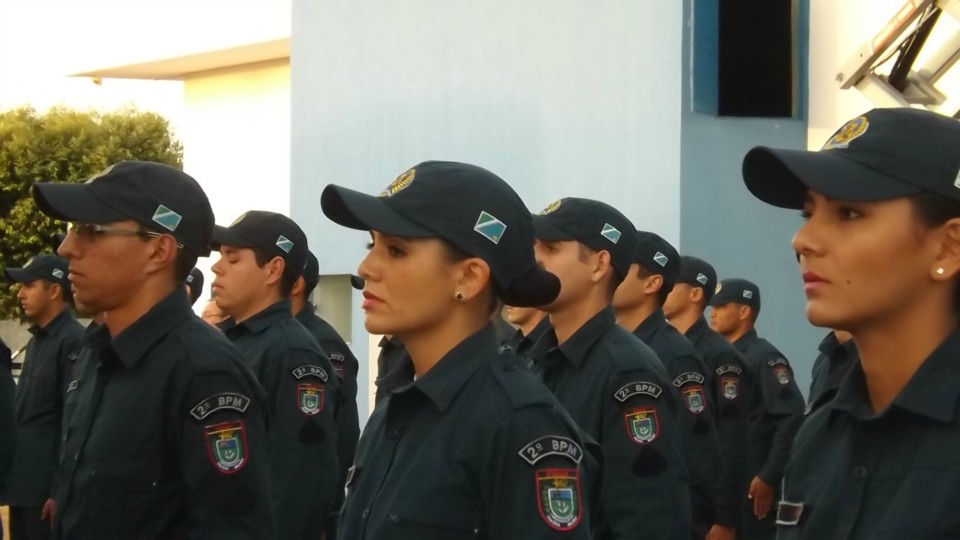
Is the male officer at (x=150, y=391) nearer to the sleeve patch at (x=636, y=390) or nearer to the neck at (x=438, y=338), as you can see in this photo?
the neck at (x=438, y=338)

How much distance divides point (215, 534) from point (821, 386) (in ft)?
18.5

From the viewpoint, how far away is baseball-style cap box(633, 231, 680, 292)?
7.41 metres

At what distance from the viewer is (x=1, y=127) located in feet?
113

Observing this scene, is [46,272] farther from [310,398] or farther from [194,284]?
[310,398]

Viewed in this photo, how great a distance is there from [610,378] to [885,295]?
92.7 inches

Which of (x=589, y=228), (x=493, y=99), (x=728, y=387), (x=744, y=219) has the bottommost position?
(x=728, y=387)

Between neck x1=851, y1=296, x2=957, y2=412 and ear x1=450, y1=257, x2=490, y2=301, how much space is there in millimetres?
1019

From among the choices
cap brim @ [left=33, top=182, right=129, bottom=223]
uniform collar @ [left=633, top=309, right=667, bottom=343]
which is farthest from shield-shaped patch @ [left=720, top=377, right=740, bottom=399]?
cap brim @ [left=33, top=182, right=129, bottom=223]

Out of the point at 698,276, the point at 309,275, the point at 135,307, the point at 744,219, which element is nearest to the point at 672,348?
the point at 698,276

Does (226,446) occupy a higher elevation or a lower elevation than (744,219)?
lower

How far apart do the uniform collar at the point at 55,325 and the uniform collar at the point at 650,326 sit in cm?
508

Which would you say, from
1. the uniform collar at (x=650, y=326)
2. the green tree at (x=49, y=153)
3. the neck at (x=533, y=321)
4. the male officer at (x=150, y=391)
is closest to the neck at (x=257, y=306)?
the neck at (x=533, y=321)

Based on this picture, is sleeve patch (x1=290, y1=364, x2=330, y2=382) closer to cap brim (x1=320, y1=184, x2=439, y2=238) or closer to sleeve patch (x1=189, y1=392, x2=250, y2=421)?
sleeve patch (x1=189, y1=392, x2=250, y2=421)

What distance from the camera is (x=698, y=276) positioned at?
1005 centimetres
